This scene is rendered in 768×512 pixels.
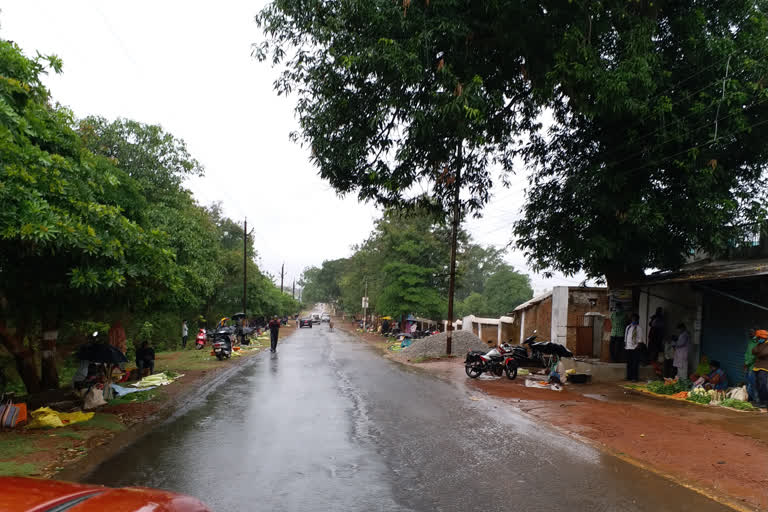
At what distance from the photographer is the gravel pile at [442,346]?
25.3 metres

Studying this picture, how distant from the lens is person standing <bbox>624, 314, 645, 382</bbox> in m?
15.0

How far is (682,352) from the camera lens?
13.8m

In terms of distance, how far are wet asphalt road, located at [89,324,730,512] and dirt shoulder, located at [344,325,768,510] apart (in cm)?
48

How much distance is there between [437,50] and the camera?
11594 millimetres

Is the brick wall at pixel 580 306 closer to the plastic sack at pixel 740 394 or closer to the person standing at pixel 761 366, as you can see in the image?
the plastic sack at pixel 740 394

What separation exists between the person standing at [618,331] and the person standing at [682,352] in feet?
7.98

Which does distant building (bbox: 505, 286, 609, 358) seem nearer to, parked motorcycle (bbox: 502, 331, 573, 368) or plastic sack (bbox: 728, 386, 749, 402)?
parked motorcycle (bbox: 502, 331, 573, 368)

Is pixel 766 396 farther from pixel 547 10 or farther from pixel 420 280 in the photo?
pixel 420 280

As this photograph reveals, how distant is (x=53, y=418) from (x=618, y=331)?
599 inches

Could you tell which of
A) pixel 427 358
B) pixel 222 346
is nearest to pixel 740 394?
pixel 427 358

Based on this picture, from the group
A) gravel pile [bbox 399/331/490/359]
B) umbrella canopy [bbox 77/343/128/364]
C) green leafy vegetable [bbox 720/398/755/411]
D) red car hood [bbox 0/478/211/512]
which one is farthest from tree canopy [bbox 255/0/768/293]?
gravel pile [bbox 399/331/490/359]

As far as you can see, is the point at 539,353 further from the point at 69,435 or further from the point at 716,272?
the point at 69,435

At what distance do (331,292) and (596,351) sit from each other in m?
102

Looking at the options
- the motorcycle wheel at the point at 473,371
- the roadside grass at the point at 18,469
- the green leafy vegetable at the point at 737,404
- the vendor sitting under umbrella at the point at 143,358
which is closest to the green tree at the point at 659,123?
the green leafy vegetable at the point at 737,404
